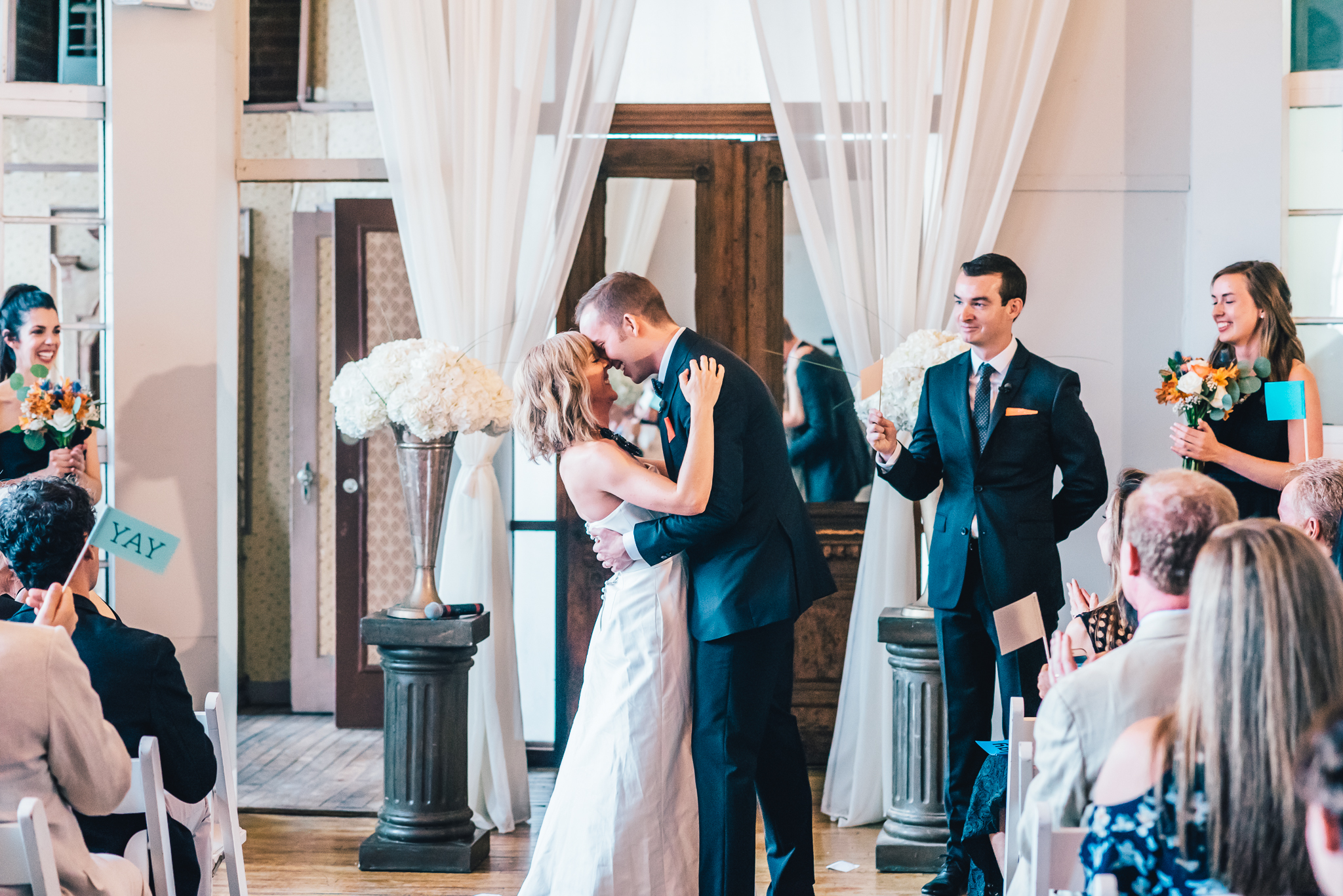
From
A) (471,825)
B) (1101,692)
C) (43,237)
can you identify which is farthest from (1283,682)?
(43,237)

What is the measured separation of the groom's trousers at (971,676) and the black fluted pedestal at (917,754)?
1.01ft

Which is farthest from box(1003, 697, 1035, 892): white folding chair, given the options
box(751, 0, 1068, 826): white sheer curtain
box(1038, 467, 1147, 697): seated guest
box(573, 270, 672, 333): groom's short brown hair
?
box(751, 0, 1068, 826): white sheer curtain

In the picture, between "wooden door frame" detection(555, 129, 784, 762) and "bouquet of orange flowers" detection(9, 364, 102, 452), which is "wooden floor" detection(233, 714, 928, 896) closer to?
"wooden door frame" detection(555, 129, 784, 762)

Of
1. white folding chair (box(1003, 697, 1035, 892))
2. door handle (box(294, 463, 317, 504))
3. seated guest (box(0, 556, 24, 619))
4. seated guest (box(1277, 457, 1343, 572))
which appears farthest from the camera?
door handle (box(294, 463, 317, 504))

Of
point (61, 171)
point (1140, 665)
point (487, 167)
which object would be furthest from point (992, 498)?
point (61, 171)

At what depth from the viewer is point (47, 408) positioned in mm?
3543

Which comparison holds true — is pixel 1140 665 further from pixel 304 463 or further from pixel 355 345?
pixel 304 463

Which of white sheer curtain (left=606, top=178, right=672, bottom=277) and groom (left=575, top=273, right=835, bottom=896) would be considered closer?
groom (left=575, top=273, right=835, bottom=896)

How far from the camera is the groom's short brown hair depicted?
294 cm

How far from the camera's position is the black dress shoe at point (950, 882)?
3350mm

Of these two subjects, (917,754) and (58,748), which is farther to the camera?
(917,754)

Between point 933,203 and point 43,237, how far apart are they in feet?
10.0

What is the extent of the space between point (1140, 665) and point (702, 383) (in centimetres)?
130

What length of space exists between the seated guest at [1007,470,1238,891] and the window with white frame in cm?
335
